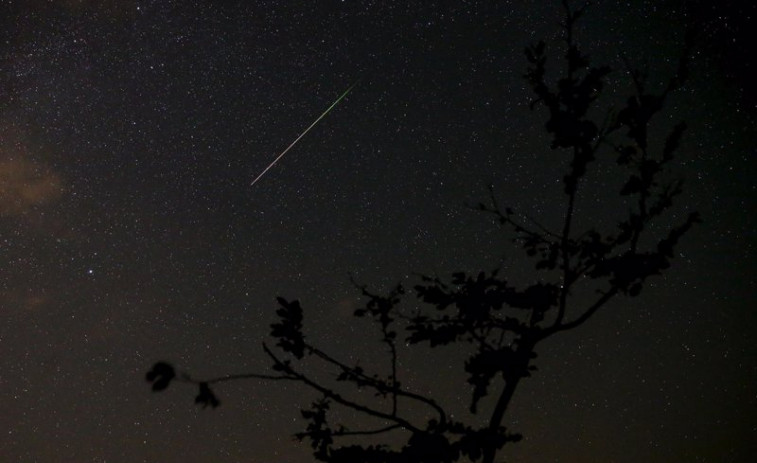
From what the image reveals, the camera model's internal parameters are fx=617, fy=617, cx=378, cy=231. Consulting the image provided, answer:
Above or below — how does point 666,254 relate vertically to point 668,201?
below

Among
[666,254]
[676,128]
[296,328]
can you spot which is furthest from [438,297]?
[676,128]

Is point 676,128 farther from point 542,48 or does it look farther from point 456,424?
point 456,424

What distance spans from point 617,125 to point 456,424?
2.15 m

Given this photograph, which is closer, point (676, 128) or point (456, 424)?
point (676, 128)

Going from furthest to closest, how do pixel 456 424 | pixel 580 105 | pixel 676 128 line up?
pixel 456 424 < pixel 676 128 < pixel 580 105

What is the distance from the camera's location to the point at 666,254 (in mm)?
3877

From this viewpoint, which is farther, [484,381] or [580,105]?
[484,381]

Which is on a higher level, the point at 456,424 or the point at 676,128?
the point at 676,128

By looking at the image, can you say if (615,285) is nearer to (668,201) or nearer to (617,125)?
(668,201)

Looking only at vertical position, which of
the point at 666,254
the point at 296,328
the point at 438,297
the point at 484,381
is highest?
the point at 666,254

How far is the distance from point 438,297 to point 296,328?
104 centimetres

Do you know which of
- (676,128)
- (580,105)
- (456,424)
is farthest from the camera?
(456,424)

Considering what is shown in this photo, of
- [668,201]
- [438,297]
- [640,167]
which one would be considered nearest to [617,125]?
[640,167]

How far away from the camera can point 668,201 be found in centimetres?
396
